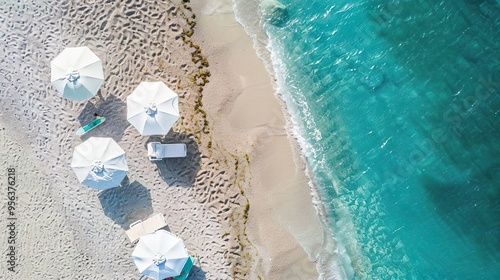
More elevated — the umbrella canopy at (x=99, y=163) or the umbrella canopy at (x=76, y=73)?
the umbrella canopy at (x=76, y=73)

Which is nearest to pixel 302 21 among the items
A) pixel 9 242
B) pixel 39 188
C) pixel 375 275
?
pixel 375 275

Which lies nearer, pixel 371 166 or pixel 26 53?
pixel 26 53

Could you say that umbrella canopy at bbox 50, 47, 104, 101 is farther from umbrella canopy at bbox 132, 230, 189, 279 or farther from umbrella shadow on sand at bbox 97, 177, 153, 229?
umbrella canopy at bbox 132, 230, 189, 279

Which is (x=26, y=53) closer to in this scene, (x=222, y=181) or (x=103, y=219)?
(x=103, y=219)

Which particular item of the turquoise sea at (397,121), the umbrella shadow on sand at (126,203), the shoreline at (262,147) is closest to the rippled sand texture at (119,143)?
the umbrella shadow on sand at (126,203)

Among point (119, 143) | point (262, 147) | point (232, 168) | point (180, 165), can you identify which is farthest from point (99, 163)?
point (262, 147)

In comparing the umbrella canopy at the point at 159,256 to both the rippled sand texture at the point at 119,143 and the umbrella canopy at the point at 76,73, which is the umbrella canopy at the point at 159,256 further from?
the umbrella canopy at the point at 76,73
